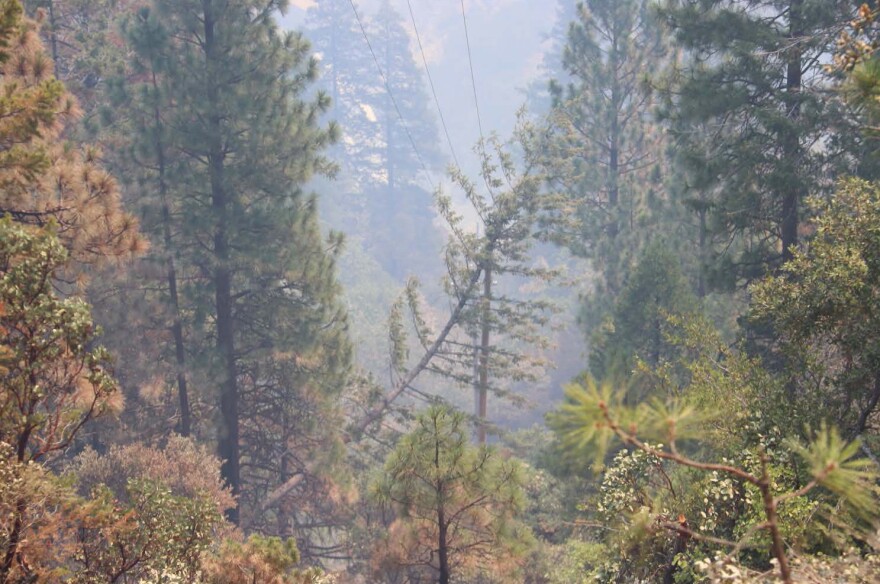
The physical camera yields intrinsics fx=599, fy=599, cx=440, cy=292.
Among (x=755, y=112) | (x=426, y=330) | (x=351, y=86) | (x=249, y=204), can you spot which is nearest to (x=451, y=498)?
(x=755, y=112)

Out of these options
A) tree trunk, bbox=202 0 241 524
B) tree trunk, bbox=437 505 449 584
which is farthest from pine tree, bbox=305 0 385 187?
tree trunk, bbox=437 505 449 584

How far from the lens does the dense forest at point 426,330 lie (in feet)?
16.0

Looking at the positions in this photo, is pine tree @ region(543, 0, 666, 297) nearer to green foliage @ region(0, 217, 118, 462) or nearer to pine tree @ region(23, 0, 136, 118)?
pine tree @ region(23, 0, 136, 118)

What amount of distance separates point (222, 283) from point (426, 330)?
804 centimetres

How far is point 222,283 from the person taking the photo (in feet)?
46.3

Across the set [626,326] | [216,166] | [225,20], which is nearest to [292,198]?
[216,166]

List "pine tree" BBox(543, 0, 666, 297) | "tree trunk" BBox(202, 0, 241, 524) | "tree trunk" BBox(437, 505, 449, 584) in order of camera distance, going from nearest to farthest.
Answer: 1. "tree trunk" BBox(437, 505, 449, 584)
2. "tree trunk" BBox(202, 0, 241, 524)
3. "pine tree" BBox(543, 0, 666, 297)

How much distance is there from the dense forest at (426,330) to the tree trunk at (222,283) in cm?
7

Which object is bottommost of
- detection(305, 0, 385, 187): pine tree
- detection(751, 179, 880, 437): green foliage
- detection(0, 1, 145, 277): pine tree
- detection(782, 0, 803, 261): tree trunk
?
detection(751, 179, 880, 437): green foliage

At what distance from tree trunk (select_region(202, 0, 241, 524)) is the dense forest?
0.07 metres

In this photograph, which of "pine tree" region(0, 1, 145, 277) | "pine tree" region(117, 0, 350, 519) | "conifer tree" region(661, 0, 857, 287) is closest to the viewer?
"pine tree" region(0, 1, 145, 277)

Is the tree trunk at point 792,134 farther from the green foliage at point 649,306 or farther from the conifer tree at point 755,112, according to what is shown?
the green foliage at point 649,306

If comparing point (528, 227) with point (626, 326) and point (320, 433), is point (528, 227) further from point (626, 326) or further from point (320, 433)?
point (320, 433)

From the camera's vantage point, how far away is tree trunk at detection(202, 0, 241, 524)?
13.3m
